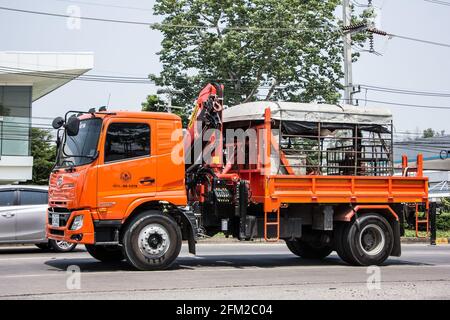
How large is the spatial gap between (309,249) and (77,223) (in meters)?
5.85

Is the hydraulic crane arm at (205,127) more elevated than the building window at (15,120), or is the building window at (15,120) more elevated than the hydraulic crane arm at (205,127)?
the building window at (15,120)

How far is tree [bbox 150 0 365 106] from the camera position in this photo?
31.2m

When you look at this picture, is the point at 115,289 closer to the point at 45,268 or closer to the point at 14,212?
the point at 45,268

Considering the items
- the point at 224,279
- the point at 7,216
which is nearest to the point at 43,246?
the point at 7,216

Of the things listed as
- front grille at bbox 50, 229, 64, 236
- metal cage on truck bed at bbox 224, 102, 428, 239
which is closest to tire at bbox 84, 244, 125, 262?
front grille at bbox 50, 229, 64, 236

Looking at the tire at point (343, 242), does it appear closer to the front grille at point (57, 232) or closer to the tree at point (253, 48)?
the front grille at point (57, 232)

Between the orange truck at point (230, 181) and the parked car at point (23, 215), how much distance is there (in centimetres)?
294

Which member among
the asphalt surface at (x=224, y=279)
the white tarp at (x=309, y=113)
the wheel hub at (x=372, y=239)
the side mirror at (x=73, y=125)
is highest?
the white tarp at (x=309, y=113)

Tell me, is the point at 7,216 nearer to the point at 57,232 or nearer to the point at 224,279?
the point at 57,232

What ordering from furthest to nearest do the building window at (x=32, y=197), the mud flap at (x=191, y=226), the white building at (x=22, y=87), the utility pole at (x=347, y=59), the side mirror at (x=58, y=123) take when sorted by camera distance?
the white building at (x=22, y=87) → the utility pole at (x=347, y=59) → the building window at (x=32, y=197) → the mud flap at (x=191, y=226) → the side mirror at (x=58, y=123)

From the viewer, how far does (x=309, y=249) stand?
584 inches

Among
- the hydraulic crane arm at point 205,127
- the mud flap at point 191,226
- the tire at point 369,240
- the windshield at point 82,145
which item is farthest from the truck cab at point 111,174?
the tire at point 369,240

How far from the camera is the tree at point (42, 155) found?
45500 millimetres

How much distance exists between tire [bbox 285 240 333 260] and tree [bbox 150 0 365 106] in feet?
56.4
